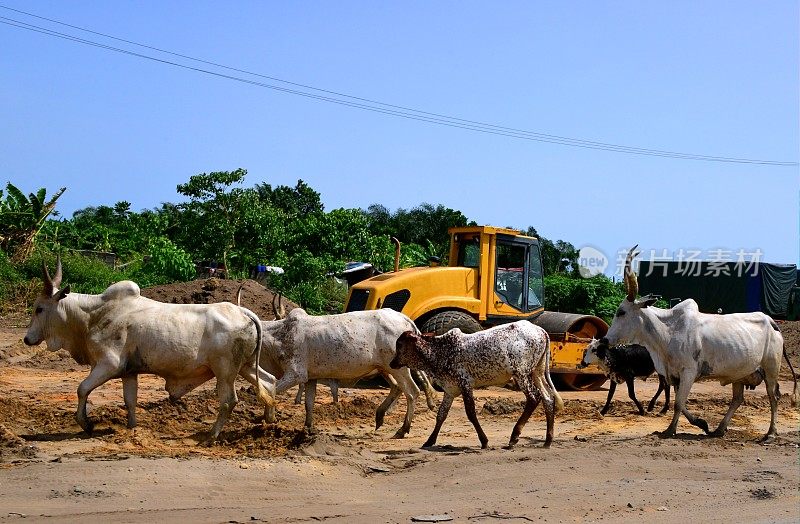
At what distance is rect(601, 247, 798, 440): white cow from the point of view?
1316 centimetres

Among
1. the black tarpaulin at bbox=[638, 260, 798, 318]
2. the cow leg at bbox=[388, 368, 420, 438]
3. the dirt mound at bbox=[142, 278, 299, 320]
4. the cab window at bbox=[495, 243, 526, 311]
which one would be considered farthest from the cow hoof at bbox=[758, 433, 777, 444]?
the black tarpaulin at bbox=[638, 260, 798, 318]

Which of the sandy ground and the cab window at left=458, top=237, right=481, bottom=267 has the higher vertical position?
the cab window at left=458, top=237, right=481, bottom=267

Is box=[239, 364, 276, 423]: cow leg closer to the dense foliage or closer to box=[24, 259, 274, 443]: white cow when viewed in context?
box=[24, 259, 274, 443]: white cow

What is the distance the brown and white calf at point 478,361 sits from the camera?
1156 centimetres

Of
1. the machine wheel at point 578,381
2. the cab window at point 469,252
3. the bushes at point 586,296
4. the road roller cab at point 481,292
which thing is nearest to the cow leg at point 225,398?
the road roller cab at point 481,292

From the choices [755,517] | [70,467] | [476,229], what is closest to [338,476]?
[70,467]

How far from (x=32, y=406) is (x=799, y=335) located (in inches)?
1013

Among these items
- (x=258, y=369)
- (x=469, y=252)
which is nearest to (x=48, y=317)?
(x=258, y=369)

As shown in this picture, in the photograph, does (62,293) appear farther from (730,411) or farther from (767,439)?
(767,439)

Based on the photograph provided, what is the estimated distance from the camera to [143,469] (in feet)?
29.7

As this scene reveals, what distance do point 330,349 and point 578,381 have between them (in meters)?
8.12

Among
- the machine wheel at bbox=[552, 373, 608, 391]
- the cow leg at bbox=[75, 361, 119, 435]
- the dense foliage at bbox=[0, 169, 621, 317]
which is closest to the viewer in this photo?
the cow leg at bbox=[75, 361, 119, 435]

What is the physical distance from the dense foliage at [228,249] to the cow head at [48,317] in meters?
13.9

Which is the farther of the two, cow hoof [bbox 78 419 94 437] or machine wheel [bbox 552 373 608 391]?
machine wheel [bbox 552 373 608 391]
